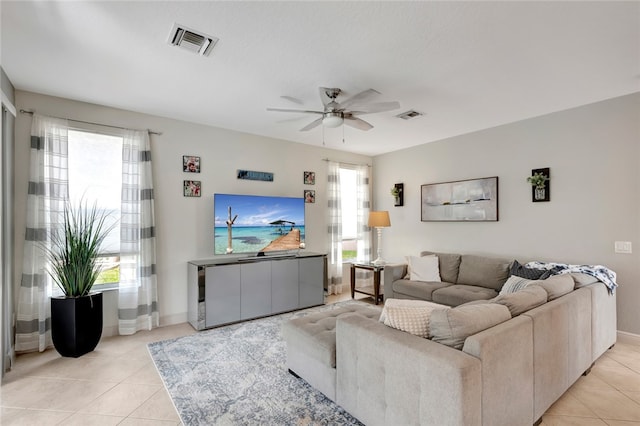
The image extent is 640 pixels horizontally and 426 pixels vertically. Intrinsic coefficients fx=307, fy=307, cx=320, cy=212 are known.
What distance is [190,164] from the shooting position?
4.05 m

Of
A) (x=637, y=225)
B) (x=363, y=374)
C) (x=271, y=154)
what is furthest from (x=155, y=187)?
(x=637, y=225)

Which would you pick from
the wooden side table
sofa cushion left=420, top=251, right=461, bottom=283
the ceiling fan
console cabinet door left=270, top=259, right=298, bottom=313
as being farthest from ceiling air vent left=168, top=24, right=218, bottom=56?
sofa cushion left=420, top=251, right=461, bottom=283

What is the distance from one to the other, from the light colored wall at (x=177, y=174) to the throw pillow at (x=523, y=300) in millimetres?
3506

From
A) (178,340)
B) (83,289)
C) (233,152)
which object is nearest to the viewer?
(83,289)

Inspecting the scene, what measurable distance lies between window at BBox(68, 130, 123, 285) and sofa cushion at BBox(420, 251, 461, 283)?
421 centimetres

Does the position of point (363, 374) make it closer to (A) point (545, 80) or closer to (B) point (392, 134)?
(A) point (545, 80)

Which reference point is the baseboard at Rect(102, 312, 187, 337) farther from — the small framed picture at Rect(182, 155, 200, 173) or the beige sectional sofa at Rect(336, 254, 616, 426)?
the beige sectional sofa at Rect(336, 254, 616, 426)

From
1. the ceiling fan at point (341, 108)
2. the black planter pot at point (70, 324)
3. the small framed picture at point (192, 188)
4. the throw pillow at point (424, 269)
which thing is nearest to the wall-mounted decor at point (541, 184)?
the throw pillow at point (424, 269)

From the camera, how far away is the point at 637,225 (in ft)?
10.3

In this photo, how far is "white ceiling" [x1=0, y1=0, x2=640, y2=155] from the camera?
1.92 m

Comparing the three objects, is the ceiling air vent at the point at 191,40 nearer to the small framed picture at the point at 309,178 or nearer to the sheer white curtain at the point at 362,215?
the small framed picture at the point at 309,178

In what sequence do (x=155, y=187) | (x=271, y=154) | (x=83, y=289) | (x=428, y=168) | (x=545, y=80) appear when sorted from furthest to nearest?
(x=428, y=168), (x=271, y=154), (x=155, y=187), (x=83, y=289), (x=545, y=80)

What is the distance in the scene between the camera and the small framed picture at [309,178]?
5.16m

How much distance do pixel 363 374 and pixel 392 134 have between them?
11.8 feet
